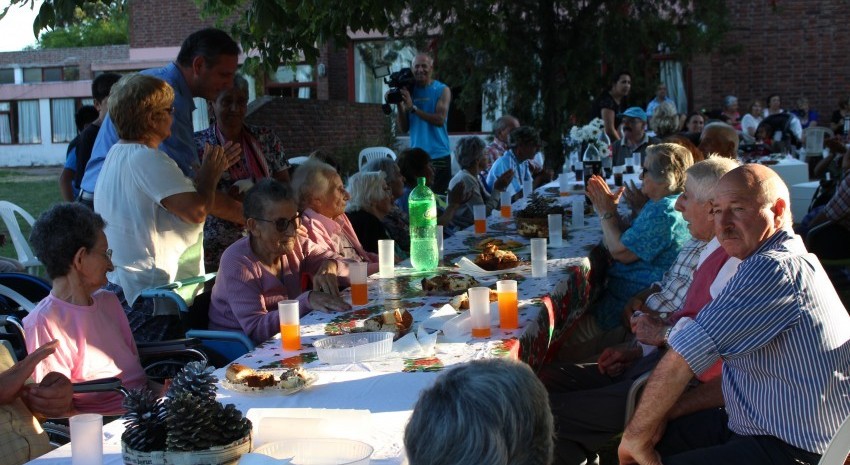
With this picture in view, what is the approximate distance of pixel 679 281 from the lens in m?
3.68

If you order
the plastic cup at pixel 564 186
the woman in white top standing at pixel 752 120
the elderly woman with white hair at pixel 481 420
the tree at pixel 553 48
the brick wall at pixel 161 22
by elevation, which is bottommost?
the elderly woman with white hair at pixel 481 420

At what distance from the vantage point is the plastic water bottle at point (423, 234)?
4062 millimetres

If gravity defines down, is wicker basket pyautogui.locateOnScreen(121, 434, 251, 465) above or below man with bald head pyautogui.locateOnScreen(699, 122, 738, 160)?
below

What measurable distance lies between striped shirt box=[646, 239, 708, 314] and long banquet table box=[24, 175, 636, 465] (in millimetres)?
362

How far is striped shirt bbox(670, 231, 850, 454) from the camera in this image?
2.19 meters

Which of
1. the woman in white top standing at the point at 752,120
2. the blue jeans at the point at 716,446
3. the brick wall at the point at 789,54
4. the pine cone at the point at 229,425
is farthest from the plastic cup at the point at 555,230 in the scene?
the brick wall at the point at 789,54

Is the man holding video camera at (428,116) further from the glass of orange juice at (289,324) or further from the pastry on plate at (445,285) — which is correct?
the glass of orange juice at (289,324)

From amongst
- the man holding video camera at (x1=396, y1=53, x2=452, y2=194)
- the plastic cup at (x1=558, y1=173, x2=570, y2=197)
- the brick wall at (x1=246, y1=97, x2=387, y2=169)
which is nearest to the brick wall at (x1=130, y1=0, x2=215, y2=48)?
the brick wall at (x1=246, y1=97, x2=387, y2=169)

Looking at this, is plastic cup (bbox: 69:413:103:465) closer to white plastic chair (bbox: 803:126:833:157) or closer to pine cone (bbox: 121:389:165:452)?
pine cone (bbox: 121:389:165:452)

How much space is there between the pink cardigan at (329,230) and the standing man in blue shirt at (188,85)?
0.33 meters

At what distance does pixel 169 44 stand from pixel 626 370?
17.4m

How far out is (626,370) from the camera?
3445mm

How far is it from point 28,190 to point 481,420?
709 inches

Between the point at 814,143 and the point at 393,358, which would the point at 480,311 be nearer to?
the point at 393,358
